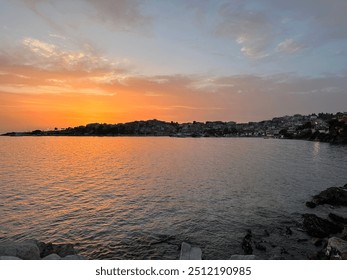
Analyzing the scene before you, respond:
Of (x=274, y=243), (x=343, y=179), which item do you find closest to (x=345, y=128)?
(x=343, y=179)

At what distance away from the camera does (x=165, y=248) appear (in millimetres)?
17469

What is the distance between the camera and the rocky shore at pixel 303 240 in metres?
14.4

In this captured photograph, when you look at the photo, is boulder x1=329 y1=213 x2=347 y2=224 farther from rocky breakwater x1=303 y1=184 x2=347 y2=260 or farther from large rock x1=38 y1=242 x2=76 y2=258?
large rock x1=38 y1=242 x2=76 y2=258

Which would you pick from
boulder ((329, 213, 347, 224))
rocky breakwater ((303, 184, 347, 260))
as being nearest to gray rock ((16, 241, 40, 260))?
rocky breakwater ((303, 184, 347, 260))

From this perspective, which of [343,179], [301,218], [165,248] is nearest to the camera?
[165,248]

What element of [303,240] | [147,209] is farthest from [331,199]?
[147,209]

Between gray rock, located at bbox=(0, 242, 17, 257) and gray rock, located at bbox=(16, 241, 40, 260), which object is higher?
gray rock, located at bbox=(0, 242, 17, 257)

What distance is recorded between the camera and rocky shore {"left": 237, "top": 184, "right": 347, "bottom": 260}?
14.4 metres

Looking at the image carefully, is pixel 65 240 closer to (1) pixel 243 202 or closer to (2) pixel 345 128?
(1) pixel 243 202

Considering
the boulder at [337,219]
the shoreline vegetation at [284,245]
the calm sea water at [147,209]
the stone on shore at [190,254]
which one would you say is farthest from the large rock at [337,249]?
the boulder at [337,219]

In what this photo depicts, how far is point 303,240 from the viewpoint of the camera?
18.9 m

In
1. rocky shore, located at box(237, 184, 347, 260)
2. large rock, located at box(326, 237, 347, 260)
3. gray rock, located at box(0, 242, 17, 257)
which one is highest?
gray rock, located at box(0, 242, 17, 257)

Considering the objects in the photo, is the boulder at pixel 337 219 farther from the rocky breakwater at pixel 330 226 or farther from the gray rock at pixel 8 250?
the gray rock at pixel 8 250

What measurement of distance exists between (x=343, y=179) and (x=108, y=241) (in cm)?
4138
